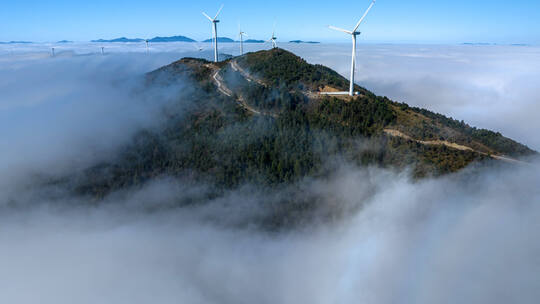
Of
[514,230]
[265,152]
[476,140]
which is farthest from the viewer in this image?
[265,152]

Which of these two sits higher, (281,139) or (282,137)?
(282,137)

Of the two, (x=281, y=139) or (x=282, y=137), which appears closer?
(x=281, y=139)

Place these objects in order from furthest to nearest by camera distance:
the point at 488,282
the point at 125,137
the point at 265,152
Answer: the point at 125,137 → the point at 265,152 → the point at 488,282

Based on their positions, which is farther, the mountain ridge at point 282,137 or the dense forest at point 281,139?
the dense forest at point 281,139

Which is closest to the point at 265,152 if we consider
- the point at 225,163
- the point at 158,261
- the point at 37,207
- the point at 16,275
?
the point at 225,163

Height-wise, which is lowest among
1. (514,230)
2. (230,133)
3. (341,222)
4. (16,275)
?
(16,275)

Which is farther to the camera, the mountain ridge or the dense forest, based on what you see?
the dense forest

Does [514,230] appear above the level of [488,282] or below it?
above

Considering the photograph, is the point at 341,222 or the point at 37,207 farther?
the point at 37,207

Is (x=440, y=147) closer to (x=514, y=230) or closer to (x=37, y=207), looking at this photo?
(x=514, y=230)
